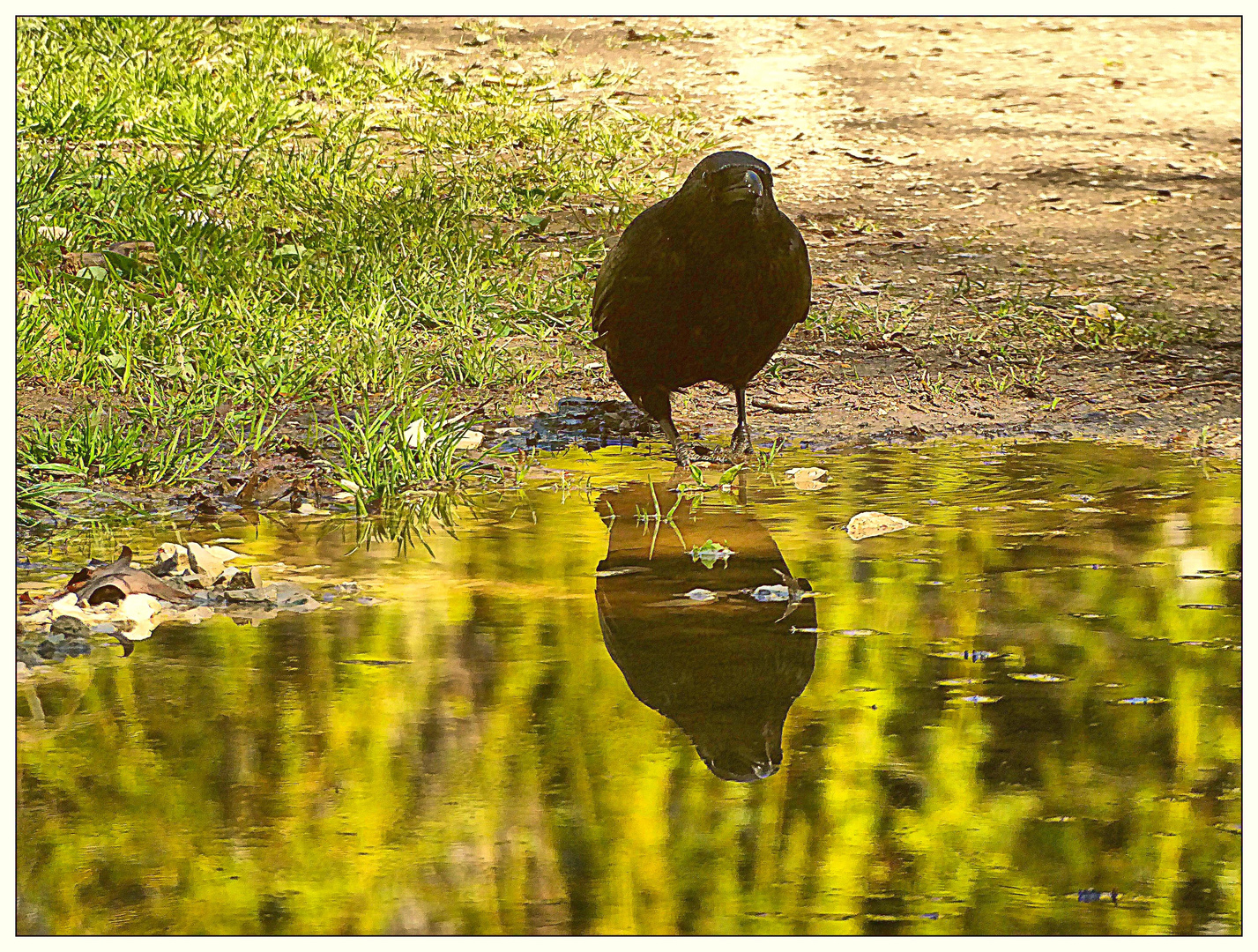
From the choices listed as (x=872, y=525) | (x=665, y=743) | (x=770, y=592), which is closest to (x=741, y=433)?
(x=872, y=525)

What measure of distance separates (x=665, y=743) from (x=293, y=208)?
476 cm

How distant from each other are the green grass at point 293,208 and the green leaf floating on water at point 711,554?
1.45 metres

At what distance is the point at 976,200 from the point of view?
Result: 8.07m

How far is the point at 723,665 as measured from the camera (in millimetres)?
3172

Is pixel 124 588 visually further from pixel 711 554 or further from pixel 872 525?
pixel 872 525

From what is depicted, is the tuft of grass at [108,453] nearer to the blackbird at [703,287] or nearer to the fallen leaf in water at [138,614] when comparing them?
the fallen leaf in water at [138,614]

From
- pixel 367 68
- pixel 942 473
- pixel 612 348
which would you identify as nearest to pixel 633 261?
pixel 612 348

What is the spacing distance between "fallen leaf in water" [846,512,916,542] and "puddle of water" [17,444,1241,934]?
0.07m

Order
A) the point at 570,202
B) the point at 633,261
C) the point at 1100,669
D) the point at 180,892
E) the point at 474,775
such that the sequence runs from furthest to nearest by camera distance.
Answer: the point at 570,202
the point at 633,261
the point at 1100,669
the point at 474,775
the point at 180,892

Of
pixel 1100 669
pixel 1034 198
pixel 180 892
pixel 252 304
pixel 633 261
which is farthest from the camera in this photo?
pixel 1034 198

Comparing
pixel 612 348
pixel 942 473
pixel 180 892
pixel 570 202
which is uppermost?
pixel 570 202

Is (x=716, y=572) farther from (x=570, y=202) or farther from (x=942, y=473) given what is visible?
(x=570, y=202)

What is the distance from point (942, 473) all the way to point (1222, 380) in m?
1.83

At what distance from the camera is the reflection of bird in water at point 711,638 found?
2.87 meters
